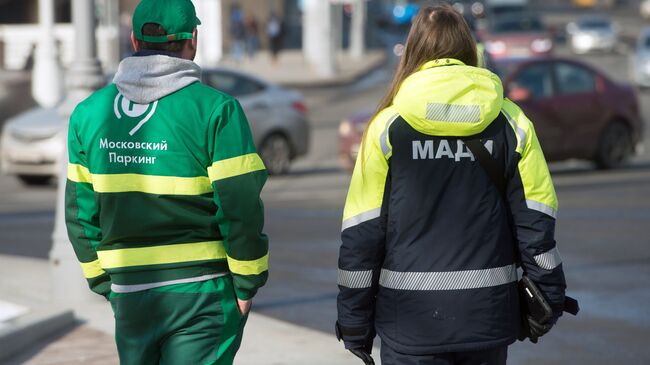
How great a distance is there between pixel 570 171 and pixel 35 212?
301 inches

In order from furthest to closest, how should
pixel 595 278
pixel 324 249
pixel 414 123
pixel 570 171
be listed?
1. pixel 570 171
2. pixel 324 249
3. pixel 595 278
4. pixel 414 123

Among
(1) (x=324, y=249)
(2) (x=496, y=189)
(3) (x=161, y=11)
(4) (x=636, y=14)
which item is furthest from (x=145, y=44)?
(4) (x=636, y=14)

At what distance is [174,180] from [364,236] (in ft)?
1.95

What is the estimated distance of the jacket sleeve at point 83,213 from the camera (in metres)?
4.17

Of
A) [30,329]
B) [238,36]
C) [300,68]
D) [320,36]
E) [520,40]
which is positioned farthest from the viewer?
[238,36]

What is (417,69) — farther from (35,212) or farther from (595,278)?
(35,212)

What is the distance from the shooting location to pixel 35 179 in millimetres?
17781

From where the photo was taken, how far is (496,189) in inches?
153

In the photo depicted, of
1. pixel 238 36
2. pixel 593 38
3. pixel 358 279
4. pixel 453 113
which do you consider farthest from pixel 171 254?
pixel 593 38

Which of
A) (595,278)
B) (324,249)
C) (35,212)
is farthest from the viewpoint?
(35,212)

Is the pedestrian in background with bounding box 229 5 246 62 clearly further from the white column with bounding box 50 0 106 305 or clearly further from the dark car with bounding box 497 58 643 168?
the white column with bounding box 50 0 106 305

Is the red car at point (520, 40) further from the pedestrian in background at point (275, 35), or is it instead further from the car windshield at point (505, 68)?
the car windshield at point (505, 68)

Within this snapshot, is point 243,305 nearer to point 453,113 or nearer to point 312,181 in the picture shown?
point 453,113

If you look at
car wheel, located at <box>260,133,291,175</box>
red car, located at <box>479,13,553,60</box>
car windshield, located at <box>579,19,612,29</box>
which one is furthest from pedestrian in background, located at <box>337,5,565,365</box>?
car windshield, located at <box>579,19,612,29</box>
